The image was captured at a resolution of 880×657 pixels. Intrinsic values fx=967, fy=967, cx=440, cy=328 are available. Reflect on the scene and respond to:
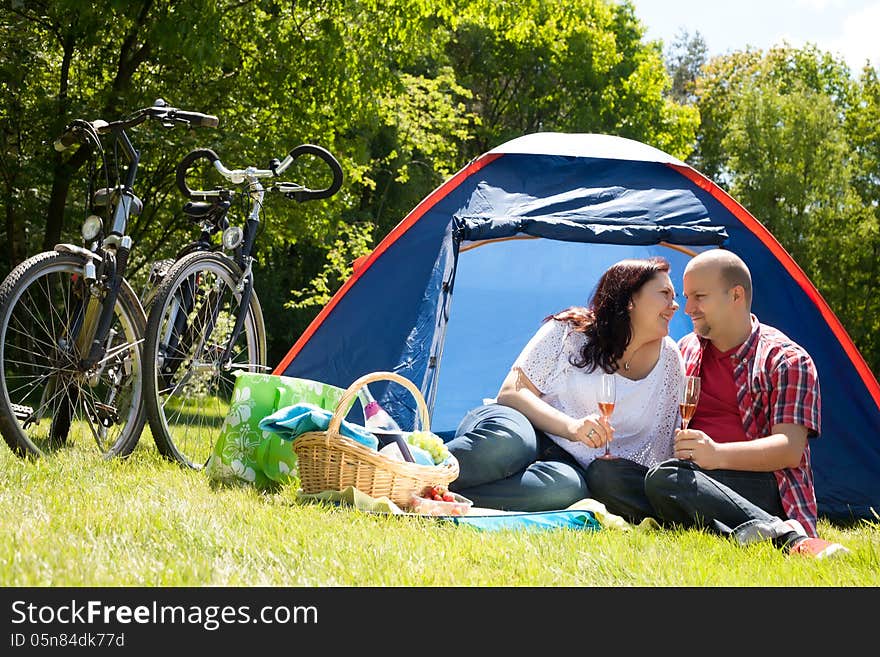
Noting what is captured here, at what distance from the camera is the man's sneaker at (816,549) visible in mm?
2561

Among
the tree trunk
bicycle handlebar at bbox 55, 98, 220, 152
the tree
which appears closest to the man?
bicycle handlebar at bbox 55, 98, 220, 152

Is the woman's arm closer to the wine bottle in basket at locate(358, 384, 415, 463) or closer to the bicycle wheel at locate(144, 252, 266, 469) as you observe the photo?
the wine bottle in basket at locate(358, 384, 415, 463)

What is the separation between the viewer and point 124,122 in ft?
11.4

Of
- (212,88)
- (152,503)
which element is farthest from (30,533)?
(212,88)

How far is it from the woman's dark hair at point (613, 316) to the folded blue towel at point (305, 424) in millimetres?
881

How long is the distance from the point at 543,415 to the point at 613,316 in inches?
18.0

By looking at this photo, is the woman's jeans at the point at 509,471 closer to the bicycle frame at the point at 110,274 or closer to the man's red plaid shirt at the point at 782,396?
the man's red plaid shirt at the point at 782,396

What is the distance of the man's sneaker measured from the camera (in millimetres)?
2561

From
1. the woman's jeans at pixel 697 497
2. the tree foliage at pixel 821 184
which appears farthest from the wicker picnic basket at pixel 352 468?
the tree foliage at pixel 821 184

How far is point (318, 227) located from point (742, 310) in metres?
8.60

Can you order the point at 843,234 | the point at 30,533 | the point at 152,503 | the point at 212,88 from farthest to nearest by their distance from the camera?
the point at 843,234 → the point at 212,88 → the point at 152,503 → the point at 30,533

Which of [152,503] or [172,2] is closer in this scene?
[152,503]

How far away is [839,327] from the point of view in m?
4.12

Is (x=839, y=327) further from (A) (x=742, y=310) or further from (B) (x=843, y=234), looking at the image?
(B) (x=843, y=234)
